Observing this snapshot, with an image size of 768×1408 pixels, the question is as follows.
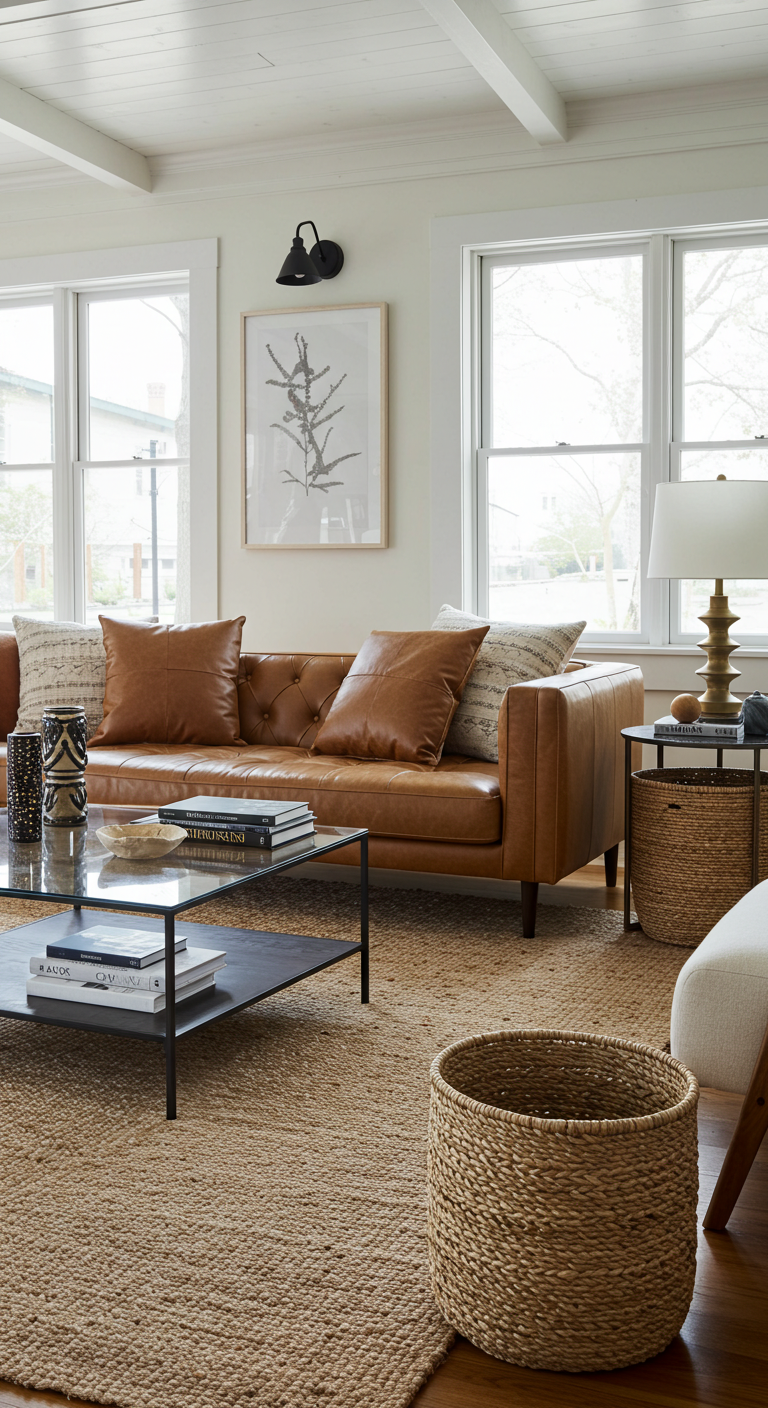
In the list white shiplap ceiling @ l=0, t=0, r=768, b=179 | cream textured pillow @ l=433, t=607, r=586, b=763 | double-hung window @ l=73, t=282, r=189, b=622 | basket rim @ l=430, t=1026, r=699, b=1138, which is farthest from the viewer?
double-hung window @ l=73, t=282, r=189, b=622

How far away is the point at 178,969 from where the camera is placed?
2316 mm

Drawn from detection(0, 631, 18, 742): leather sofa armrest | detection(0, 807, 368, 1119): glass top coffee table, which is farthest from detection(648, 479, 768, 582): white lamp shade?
detection(0, 631, 18, 742): leather sofa armrest

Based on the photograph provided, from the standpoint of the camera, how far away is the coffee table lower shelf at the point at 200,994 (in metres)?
2.21

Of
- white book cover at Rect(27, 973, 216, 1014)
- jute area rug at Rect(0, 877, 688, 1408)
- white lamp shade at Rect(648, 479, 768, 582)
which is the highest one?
white lamp shade at Rect(648, 479, 768, 582)

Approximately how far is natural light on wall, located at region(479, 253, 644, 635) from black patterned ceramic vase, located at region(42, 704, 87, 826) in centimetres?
234

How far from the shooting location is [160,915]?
212 cm

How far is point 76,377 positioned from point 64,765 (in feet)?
10.3

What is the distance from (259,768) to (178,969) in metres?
1.34

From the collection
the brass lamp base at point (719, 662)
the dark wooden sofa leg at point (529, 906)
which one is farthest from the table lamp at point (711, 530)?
the dark wooden sofa leg at point (529, 906)

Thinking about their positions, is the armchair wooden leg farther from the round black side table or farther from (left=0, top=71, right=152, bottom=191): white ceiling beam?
(left=0, top=71, right=152, bottom=191): white ceiling beam

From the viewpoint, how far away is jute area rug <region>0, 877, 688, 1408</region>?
4.78ft

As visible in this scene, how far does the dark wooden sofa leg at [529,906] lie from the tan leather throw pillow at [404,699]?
0.53m

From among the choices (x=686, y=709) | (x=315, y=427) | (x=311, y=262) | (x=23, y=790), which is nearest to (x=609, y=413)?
(x=315, y=427)

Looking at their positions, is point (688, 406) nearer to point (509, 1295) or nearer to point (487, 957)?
point (487, 957)
